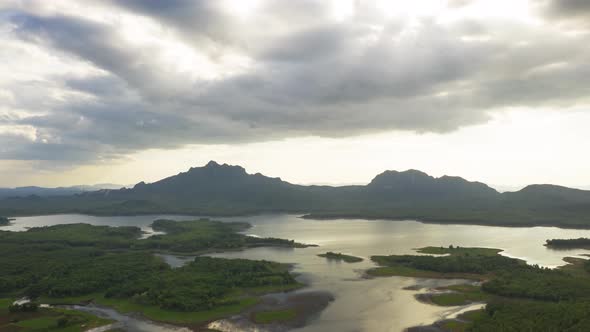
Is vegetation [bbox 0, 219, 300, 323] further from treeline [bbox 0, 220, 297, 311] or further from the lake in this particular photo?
the lake

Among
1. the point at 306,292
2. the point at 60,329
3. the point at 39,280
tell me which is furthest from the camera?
the point at 39,280

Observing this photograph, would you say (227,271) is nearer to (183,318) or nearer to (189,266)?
(189,266)

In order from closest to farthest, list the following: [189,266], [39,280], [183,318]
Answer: [183,318]
[39,280]
[189,266]

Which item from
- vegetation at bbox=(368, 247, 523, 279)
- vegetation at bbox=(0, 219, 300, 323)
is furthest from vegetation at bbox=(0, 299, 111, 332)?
vegetation at bbox=(368, 247, 523, 279)

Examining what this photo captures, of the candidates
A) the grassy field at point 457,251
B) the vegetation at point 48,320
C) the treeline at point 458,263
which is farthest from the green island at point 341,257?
the vegetation at point 48,320

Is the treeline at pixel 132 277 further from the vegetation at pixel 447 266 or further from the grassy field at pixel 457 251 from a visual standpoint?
the grassy field at pixel 457 251

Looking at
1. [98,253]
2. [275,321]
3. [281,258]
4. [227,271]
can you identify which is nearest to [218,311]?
[275,321]
